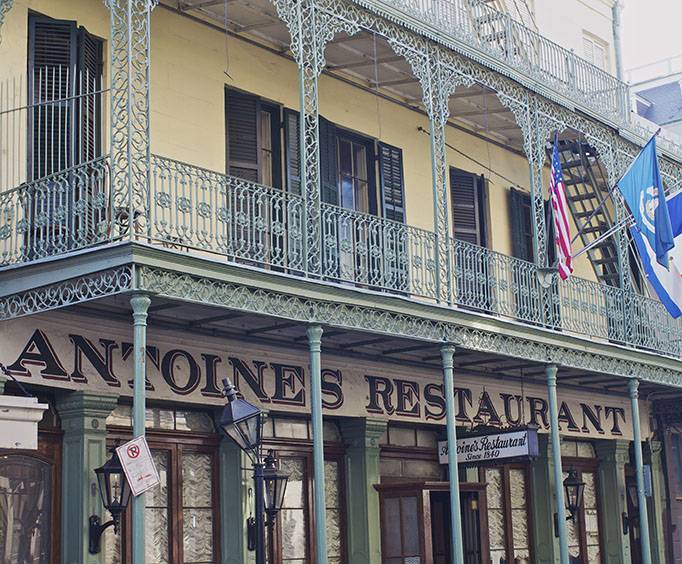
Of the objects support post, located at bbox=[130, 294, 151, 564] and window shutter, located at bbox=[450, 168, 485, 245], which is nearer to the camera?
support post, located at bbox=[130, 294, 151, 564]

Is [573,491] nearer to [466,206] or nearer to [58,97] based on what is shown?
[466,206]

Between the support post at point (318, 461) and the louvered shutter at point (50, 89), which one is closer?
the support post at point (318, 461)

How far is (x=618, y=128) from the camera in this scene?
62.1ft

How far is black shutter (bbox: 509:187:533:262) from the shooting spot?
1945 centimetres

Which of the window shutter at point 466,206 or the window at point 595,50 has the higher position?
the window at point 595,50

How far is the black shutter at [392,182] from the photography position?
55.3ft

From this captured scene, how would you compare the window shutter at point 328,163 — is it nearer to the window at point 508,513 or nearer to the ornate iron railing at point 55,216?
the ornate iron railing at point 55,216

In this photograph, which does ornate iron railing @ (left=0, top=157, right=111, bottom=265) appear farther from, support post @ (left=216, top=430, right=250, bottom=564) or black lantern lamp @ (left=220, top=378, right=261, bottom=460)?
support post @ (left=216, top=430, right=250, bottom=564)

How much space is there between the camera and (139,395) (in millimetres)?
10484

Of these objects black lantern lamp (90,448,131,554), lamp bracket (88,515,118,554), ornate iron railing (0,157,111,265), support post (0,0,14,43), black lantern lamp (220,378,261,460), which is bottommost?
lamp bracket (88,515,118,554)

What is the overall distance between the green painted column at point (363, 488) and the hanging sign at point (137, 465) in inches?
Answer: 216

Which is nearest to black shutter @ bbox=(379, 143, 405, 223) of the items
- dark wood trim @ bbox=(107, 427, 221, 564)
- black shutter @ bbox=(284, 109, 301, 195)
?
black shutter @ bbox=(284, 109, 301, 195)

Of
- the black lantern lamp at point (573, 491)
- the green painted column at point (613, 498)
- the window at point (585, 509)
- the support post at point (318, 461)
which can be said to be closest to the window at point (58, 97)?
the support post at point (318, 461)

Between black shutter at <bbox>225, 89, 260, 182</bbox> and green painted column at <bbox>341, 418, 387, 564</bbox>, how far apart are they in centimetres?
335
